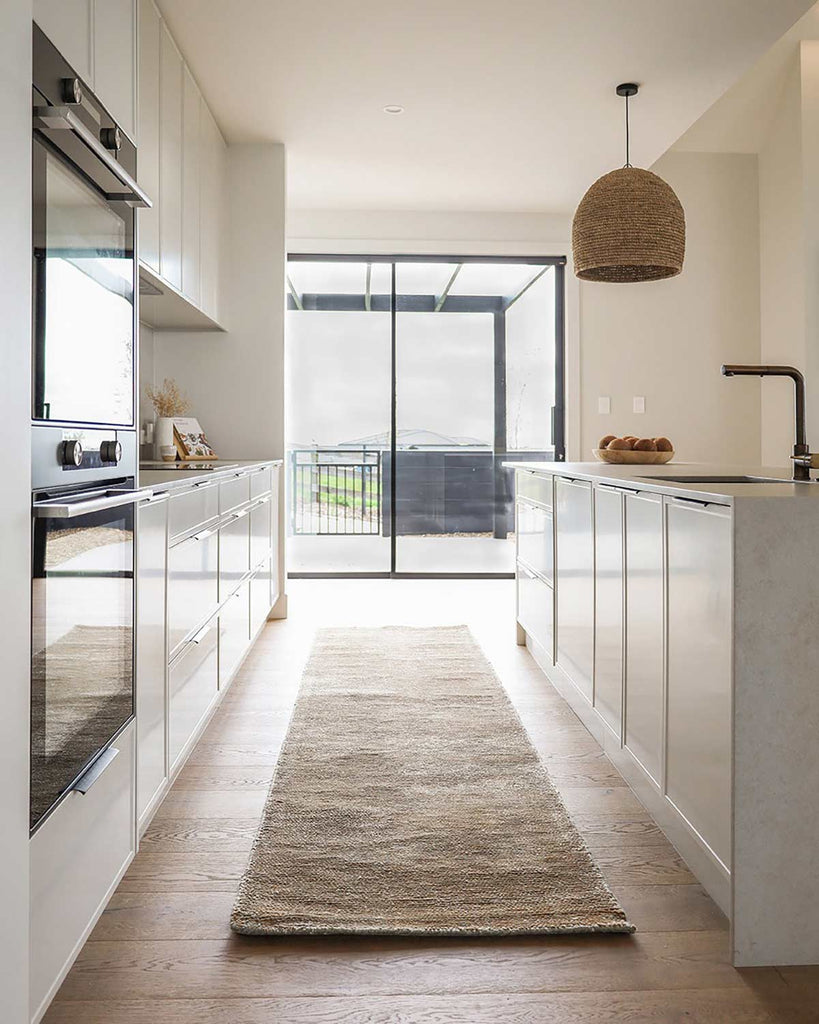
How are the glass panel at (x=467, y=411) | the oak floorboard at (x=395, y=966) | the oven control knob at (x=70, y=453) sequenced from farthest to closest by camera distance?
the glass panel at (x=467, y=411), the oak floorboard at (x=395, y=966), the oven control knob at (x=70, y=453)

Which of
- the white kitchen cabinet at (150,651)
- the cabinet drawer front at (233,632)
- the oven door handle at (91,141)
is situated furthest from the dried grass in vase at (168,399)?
the oven door handle at (91,141)

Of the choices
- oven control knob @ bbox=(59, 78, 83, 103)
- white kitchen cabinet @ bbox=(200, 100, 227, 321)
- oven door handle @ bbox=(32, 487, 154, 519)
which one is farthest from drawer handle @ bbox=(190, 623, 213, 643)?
white kitchen cabinet @ bbox=(200, 100, 227, 321)

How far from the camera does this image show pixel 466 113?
4359 mm

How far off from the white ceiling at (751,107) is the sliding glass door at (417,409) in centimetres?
127

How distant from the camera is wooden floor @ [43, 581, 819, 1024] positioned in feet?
4.99

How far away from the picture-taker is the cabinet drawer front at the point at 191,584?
7.55 feet

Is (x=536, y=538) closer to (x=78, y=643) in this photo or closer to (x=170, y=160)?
(x=170, y=160)

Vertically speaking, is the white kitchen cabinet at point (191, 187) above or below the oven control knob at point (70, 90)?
above

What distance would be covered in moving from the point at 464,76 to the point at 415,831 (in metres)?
3.23

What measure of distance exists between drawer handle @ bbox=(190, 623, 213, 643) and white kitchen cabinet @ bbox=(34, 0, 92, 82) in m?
1.42

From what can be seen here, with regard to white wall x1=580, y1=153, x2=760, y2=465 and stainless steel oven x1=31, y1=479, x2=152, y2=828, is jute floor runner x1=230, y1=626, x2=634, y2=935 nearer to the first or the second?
stainless steel oven x1=31, y1=479, x2=152, y2=828

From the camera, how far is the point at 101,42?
2.08 metres

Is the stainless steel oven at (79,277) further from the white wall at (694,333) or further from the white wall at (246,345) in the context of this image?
the white wall at (694,333)

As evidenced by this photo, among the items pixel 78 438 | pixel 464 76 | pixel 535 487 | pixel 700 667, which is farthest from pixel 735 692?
pixel 464 76
